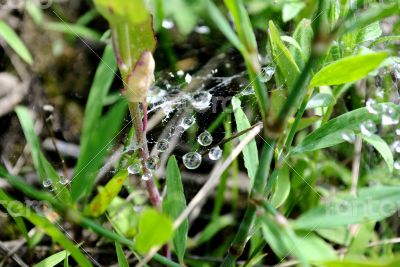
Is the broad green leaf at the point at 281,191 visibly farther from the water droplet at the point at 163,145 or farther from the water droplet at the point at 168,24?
the water droplet at the point at 168,24

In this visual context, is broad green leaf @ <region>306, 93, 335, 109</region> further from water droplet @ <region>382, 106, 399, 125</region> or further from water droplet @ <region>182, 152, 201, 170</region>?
water droplet @ <region>182, 152, 201, 170</region>

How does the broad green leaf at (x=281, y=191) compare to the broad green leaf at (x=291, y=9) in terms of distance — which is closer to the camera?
the broad green leaf at (x=281, y=191)

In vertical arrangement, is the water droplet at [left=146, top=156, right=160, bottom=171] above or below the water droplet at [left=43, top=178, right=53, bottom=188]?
above

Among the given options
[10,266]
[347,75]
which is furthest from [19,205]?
[347,75]

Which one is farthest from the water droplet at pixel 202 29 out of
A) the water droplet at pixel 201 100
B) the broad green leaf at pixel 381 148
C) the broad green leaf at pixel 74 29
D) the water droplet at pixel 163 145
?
the broad green leaf at pixel 381 148

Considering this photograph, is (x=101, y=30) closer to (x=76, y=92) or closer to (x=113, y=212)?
(x=76, y=92)

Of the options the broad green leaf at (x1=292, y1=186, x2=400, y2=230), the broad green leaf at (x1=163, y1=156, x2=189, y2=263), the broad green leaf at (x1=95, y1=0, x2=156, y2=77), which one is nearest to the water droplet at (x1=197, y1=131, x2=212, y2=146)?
the broad green leaf at (x1=163, y1=156, x2=189, y2=263)
